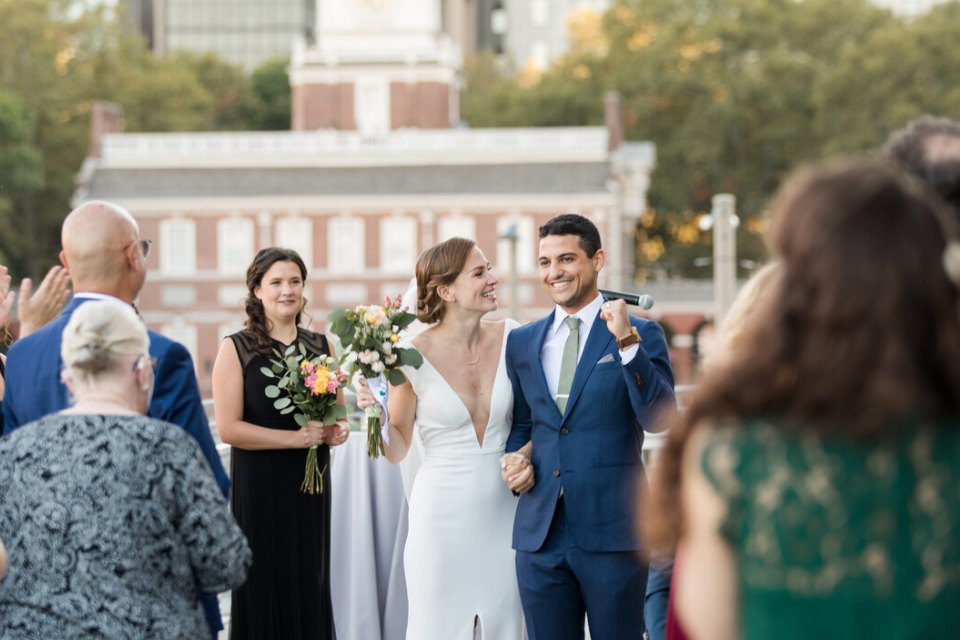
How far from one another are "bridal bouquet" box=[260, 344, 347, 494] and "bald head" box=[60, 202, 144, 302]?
1.68 meters

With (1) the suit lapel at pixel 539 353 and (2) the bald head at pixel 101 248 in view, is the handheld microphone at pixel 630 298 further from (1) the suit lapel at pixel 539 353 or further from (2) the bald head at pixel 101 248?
(2) the bald head at pixel 101 248

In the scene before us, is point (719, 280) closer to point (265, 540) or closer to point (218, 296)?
point (265, 540)

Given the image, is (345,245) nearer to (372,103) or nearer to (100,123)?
(372,103)

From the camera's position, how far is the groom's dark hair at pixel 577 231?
5.99 metres

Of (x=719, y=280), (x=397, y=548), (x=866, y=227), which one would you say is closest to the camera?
(x=866, y=227)

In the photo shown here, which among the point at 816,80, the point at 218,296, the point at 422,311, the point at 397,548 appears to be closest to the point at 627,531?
the point at 422,311

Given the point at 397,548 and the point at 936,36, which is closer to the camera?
the point at 397,548

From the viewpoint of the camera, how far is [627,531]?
5.70 metres

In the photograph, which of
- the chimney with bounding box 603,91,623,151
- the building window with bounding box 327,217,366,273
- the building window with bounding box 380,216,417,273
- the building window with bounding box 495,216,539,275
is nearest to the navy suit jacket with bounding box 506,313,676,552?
the building window with bounding box 495,216,539,275

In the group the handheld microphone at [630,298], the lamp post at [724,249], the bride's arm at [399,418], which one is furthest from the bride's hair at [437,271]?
the lamp post at [724,249]

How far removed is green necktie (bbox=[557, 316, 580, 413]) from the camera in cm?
586

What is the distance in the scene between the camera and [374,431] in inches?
252

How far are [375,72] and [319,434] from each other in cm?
4911

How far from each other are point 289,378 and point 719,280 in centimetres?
1849
